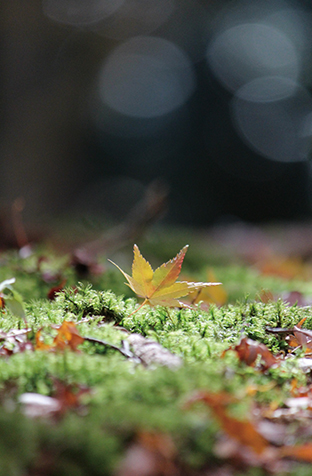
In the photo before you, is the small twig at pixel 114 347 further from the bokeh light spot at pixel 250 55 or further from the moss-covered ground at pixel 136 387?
the bokeh light spot at pixel 250 55

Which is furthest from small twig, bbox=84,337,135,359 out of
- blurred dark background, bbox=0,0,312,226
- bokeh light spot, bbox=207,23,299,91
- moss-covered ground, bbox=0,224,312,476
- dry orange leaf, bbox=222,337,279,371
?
bokeh light spot, bbox=207,23,299,91

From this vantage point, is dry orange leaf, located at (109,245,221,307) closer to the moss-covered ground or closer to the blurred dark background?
the moss-covered ground

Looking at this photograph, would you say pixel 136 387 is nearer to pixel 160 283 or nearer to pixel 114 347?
pixel 114 347

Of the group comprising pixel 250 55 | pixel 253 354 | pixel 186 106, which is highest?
pixel 250 55

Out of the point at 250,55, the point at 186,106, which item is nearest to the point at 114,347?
the point at 186,106

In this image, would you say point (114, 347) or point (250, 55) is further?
point (250, 55)
